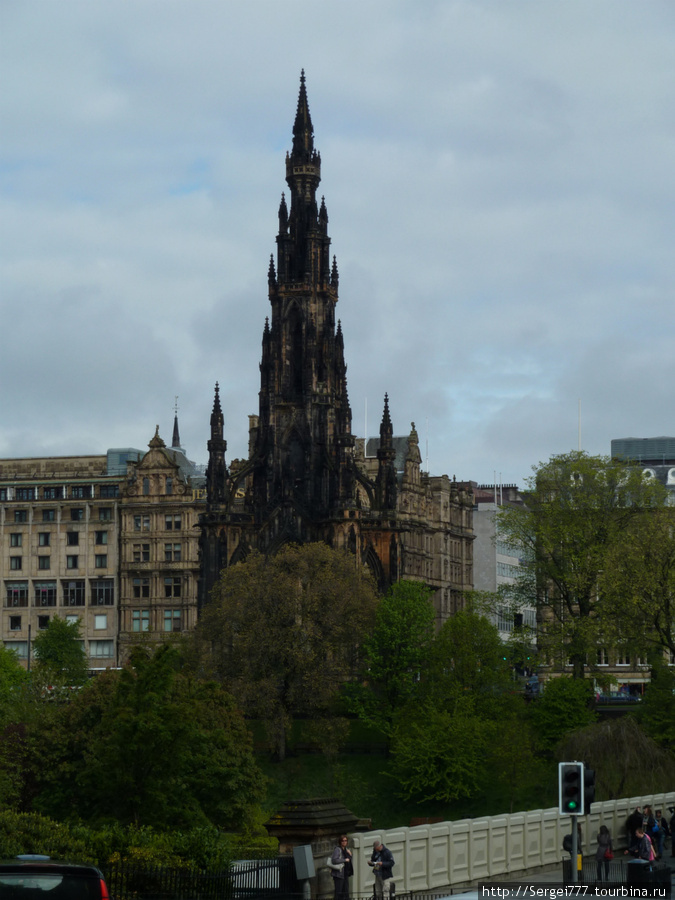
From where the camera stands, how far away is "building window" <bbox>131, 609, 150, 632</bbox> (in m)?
160

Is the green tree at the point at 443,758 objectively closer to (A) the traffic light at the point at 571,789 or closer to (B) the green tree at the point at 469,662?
(B) the green tree at the point at 469,662

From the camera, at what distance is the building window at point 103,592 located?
16212cm

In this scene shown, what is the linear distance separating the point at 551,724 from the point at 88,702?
34.7 m

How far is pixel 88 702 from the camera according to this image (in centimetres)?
7675

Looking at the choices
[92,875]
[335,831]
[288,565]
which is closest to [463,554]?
[288,565]

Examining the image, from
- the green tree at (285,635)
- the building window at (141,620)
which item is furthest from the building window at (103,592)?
the green tree at (285,635)

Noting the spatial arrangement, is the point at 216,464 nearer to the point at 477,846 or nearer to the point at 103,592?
the point at 103,592

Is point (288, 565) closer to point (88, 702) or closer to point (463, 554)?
point (88, 702)

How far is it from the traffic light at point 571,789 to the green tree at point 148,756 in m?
22.9

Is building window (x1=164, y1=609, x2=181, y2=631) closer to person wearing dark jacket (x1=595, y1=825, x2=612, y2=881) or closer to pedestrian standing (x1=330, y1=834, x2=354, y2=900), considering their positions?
person wearing dark jacket (x1=595, y1=825, x2=612, y2=881)

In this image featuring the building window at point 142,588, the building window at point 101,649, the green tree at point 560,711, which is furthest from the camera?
the building window at point 142,588

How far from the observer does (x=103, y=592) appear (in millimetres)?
162750

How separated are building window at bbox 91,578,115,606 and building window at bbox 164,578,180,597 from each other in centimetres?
571

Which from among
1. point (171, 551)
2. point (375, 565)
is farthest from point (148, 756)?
point (171, 551)
